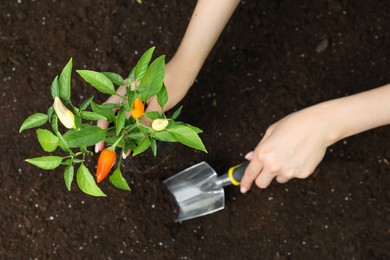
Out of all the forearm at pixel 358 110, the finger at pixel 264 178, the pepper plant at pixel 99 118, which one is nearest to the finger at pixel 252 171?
the finger at pixel 264 178

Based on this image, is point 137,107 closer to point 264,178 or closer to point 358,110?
point 264,178

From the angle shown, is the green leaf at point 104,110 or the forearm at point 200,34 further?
the forearm at point 200,34

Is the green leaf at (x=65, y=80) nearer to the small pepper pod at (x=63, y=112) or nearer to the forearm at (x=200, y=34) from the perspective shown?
the small pepper pod at (x=63, y=112)

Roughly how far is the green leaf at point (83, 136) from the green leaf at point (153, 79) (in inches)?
4.2

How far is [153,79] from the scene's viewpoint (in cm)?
85

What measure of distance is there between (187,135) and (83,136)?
18 centimetres

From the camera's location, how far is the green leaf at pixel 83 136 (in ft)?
2.77

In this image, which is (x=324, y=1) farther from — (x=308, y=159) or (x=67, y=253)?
(x=67, y=253)

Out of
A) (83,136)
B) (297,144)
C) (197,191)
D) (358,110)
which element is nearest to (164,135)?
(83,136)

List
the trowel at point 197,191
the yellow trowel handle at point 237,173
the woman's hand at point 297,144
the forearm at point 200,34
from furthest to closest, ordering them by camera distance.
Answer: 1. the trowel at point 197,191
2. the yellow trowel handle at point 237,173
3. the forearm at point 200,34
4. the woman's hand at point 297,144

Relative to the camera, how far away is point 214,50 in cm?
153

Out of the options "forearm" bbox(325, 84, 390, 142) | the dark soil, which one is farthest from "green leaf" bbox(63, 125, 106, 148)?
the dark soil

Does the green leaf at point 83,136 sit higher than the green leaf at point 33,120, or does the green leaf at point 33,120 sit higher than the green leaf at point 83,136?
the green leaf at point 33,120

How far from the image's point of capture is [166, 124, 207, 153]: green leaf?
84 centimetres
